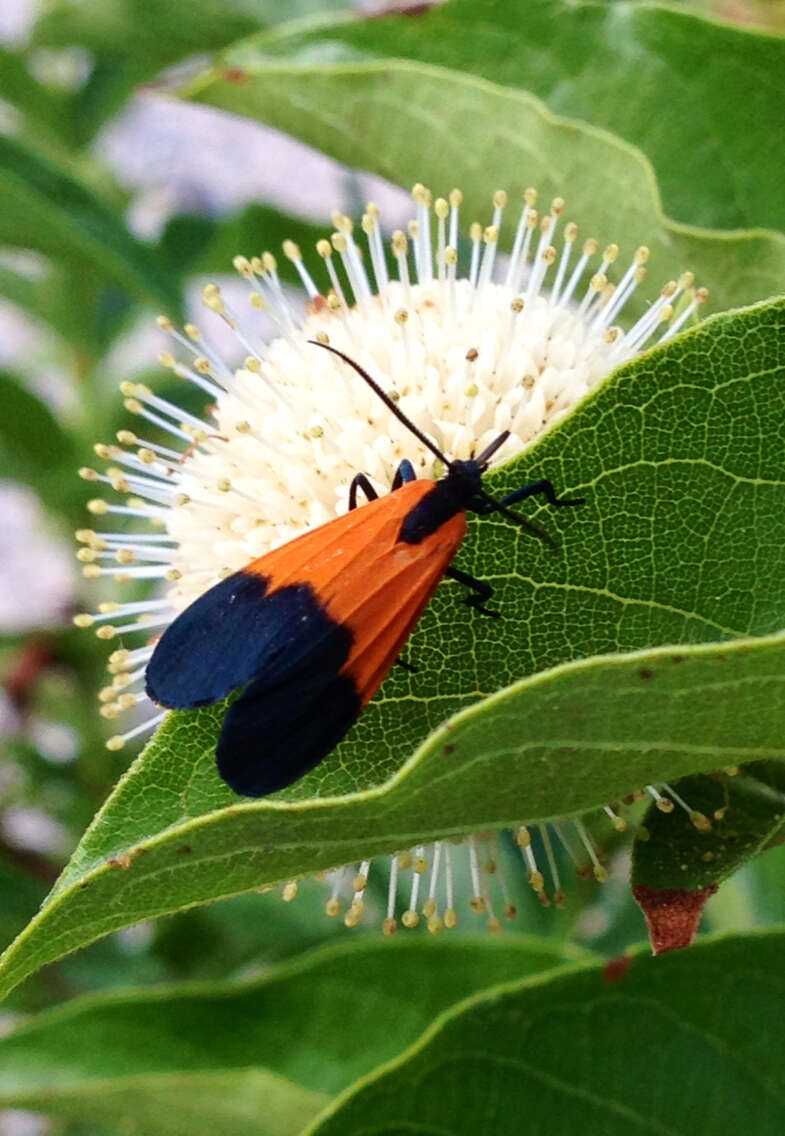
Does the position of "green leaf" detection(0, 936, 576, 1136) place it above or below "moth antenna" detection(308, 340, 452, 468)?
below

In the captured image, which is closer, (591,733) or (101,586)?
(591,733)

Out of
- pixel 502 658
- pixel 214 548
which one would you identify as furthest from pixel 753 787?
pixel 214 548

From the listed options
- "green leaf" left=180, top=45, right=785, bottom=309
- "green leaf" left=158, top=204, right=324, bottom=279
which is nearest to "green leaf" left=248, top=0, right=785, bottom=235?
"green leaf" left=180, top=45, right=785, bottom=309

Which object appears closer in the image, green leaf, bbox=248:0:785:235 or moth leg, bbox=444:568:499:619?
moth leg, bbox=444:568:499:619

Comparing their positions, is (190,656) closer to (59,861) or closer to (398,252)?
(398,252)

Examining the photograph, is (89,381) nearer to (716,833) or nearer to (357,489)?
(357,489)

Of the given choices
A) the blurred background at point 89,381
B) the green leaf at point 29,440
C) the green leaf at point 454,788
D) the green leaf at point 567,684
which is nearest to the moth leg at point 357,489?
the green leaf at point 567,684

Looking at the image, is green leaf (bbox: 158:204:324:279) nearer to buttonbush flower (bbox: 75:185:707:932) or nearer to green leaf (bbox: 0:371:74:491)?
green leaf (bbox: 0:371:74:491)
